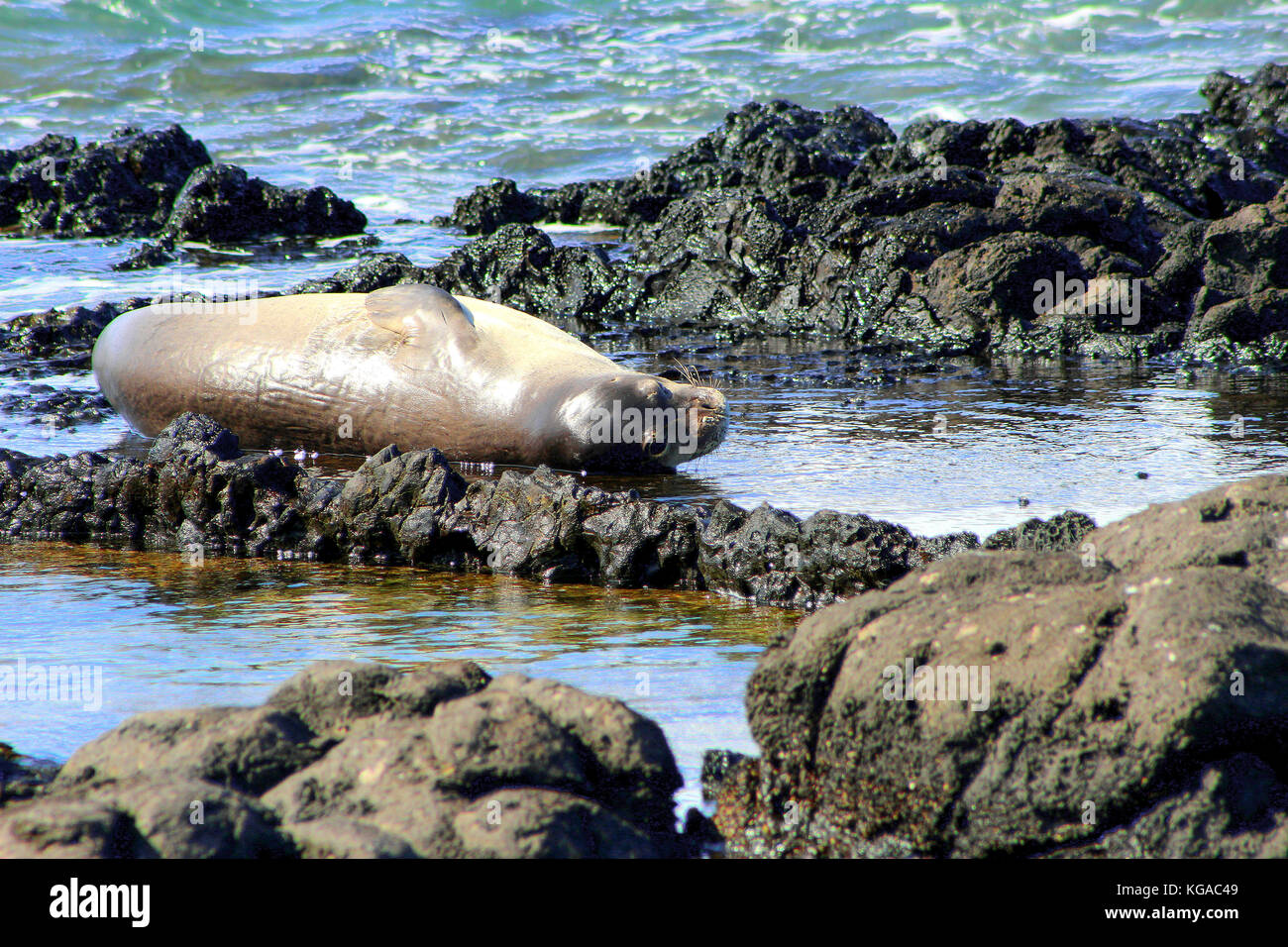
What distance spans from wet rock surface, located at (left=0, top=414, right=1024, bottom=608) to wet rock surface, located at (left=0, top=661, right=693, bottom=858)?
1.92 metres

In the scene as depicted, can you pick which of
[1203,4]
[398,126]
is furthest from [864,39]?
[398,126]

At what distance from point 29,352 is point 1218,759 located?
849cm

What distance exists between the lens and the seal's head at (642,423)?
6.36m

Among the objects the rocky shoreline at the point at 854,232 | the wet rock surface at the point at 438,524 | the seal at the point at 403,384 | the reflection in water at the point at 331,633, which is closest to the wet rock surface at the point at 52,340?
the rocky shoreline at the point at 854,232

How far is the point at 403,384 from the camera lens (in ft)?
23.0

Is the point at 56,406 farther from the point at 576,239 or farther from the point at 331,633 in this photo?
the point at 576,239

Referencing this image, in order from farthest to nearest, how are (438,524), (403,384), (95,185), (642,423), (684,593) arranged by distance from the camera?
1. (95,185)
2. (403,384)
3. (642,423)
4. (438,524)
5. (684,593)

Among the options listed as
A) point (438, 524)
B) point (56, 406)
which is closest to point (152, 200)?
point (56, 406)

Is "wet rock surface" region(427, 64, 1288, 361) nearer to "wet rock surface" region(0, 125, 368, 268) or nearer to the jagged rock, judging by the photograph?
the jagged rock

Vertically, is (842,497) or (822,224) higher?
(822,224)

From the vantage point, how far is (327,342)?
23.7 ft

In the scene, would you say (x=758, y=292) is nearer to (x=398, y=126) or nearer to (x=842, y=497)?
(x=842, y=497)

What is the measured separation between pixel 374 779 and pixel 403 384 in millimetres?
4634

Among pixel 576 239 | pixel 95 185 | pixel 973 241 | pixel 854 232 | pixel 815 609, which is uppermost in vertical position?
pixel 95 185
